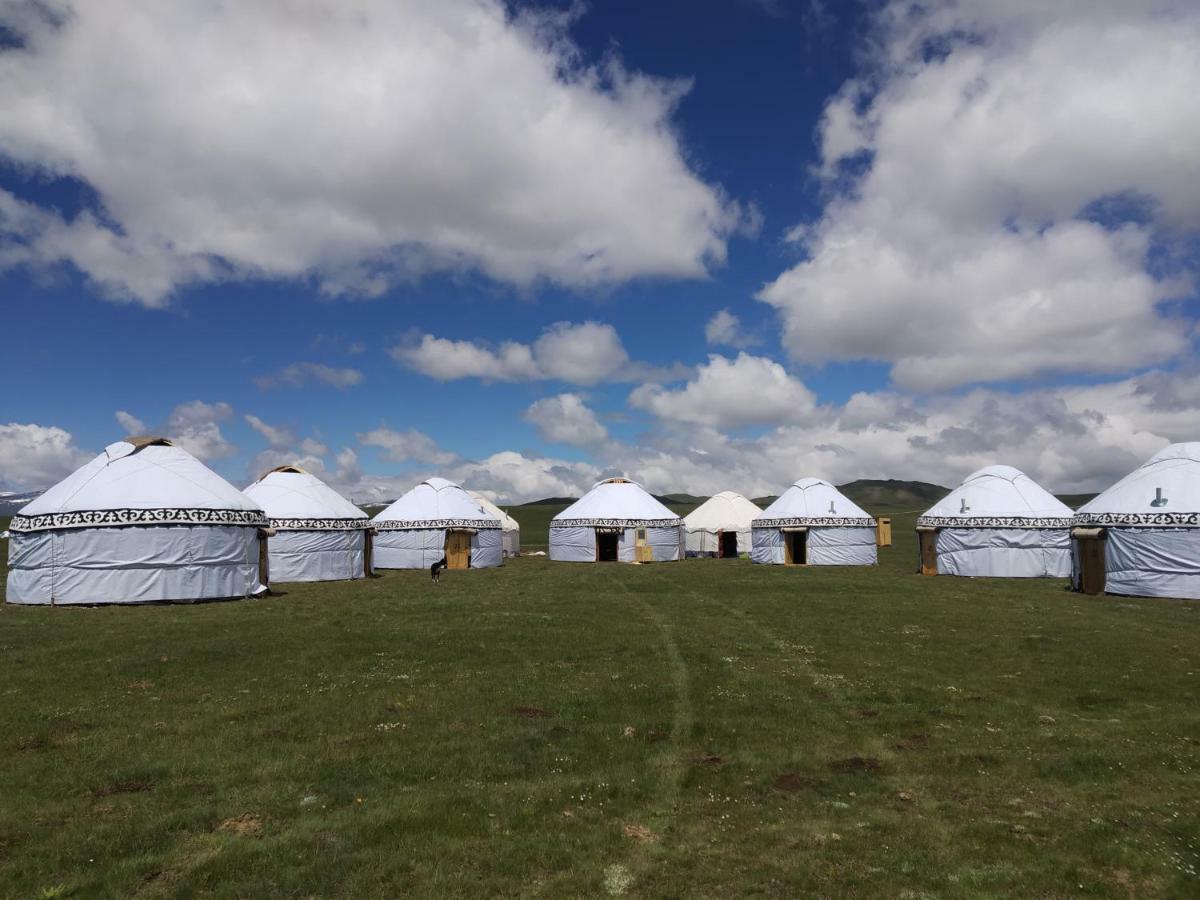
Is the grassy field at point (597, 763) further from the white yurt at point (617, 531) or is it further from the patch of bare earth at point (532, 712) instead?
the white yurt at point (617, 531)

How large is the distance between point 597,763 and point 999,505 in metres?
31.3

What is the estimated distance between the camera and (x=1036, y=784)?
7.64 metres

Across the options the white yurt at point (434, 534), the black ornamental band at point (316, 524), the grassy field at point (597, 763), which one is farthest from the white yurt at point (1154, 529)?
the black ornamental band at point (316, 524)

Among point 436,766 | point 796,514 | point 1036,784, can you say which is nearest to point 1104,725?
point 1036,784

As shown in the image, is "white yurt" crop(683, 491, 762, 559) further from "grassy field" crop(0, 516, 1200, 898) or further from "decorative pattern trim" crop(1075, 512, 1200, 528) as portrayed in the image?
"grassy field" crop(0, 516, 1200, 898)

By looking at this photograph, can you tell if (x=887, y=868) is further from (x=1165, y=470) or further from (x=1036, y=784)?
(x=1165, y=470)

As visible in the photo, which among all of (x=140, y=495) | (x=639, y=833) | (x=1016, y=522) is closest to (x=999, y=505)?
(x=1016, y=522)

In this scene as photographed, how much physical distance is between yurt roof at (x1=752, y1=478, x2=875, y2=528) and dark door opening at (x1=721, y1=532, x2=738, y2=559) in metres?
9.34

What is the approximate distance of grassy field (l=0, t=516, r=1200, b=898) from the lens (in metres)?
5.75

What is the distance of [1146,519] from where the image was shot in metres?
25.7

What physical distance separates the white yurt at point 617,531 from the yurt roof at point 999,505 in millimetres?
13911

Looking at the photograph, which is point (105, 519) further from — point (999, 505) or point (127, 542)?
point (999, 505)

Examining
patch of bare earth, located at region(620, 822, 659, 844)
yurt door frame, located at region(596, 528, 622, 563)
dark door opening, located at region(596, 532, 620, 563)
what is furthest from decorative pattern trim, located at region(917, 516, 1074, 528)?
patch of bare earth, located at region(620, 822, 659, 844)

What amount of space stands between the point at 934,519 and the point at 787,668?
2490 centimetres
